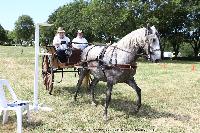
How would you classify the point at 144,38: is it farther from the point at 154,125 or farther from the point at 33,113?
the point at 33,113

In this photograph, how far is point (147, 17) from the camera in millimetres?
44844

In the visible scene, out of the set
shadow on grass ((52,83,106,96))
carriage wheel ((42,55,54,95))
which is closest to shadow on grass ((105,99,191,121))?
shadow on grass ((52,83,106,96))

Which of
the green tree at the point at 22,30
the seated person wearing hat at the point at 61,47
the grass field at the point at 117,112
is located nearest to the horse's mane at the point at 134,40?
the grass field at the point at 117,112

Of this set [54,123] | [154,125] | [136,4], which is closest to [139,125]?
[154,125]

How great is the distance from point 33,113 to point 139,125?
→ 3.00 metres

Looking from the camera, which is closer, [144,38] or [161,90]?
[144,38]

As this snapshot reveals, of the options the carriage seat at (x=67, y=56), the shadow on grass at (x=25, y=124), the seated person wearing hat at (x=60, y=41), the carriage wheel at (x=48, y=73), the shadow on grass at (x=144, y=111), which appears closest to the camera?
the shadow on grass at (x=25, y=124)

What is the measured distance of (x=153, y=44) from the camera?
10250mm

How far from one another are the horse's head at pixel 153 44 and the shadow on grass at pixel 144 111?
1.84 meters

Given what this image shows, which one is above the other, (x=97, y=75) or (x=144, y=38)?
(x=144, y=38)

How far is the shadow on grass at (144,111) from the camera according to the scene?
11.2 meters

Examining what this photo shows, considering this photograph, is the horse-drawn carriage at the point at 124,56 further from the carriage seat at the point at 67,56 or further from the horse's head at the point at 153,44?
the carriage seat at the point at 67,56

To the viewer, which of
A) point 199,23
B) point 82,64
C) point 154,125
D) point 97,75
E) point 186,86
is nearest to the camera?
point 154,125

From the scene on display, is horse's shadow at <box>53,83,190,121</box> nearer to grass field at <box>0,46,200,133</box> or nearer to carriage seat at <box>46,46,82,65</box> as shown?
grass field at <box>0,46,200,133</box>
